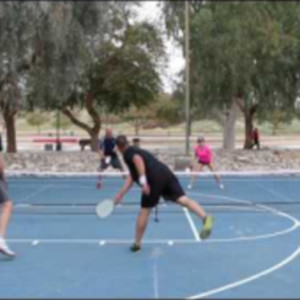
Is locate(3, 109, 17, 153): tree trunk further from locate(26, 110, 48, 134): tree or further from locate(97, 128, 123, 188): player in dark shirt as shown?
locate(97, 128, 123, 188): player in dark shirt

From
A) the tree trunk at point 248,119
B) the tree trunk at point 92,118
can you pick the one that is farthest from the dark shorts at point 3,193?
the tree trunk at point 248,119

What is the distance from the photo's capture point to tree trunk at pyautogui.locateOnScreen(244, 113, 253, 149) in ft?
68.8

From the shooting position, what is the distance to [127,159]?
305 inches

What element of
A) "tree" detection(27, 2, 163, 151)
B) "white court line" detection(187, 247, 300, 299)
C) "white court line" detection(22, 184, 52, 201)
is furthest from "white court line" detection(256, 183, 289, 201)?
"white court line" detection(187, 247, 300, 299)

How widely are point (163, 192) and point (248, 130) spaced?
44.8ft

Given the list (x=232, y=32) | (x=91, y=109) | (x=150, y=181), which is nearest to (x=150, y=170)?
(x=150, y=181)

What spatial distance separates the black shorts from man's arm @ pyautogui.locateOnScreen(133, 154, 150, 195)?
0.26 m

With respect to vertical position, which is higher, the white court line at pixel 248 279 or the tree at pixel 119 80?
the tree at pixel 119 80

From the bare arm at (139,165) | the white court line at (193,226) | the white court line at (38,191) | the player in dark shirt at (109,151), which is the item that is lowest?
the white court line at (38,191)

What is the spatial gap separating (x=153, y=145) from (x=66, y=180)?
119 inches

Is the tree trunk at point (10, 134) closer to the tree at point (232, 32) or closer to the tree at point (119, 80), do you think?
the tree at point (119, 80)

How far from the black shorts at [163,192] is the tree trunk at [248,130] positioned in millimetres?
13034

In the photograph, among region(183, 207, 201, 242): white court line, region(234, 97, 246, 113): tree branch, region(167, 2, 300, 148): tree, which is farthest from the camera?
region(234, 97, 246, 113): tree branch

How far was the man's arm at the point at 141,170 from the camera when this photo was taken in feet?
25.0
